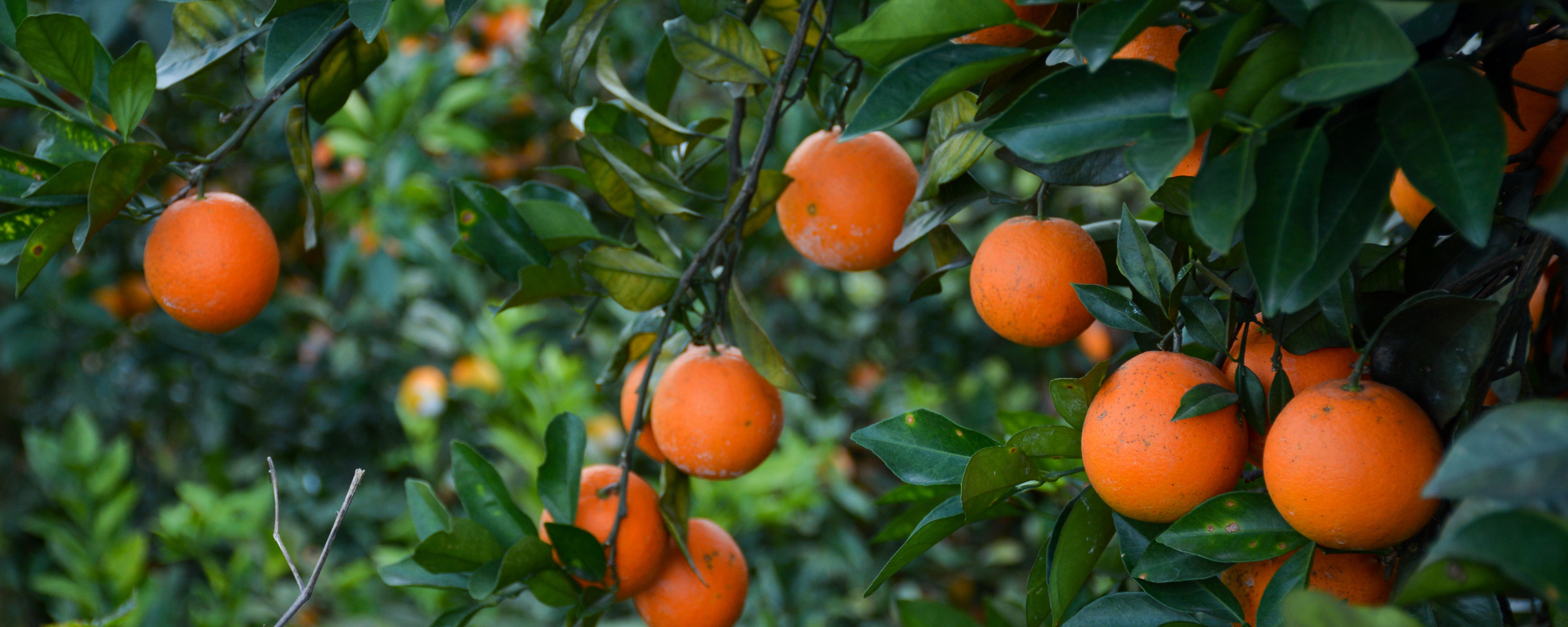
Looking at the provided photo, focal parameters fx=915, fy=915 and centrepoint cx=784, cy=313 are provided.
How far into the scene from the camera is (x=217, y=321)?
2.74 ft

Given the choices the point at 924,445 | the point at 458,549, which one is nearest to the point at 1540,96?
the point at 924,445

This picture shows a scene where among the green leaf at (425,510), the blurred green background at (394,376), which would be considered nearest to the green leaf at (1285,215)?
the green leaf at (425,510)

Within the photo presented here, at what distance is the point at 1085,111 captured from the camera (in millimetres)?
480

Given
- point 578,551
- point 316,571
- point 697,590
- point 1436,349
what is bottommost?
point 697,590

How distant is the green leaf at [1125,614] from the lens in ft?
2.15

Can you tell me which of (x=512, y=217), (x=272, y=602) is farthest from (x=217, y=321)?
(x=272, y=602)

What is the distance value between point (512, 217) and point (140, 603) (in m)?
1.21

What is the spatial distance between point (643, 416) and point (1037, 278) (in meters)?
0.41

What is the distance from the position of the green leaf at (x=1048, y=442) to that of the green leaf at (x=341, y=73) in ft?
2.14

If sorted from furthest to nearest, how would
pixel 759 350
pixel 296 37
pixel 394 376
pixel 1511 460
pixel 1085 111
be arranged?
pixel 394 376 → pixel 759 350 → pixel 296 37 → pixel 1085 111 → pixel 1511 460

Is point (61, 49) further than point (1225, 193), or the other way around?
point (61, 49)

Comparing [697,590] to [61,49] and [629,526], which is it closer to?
[629,526]

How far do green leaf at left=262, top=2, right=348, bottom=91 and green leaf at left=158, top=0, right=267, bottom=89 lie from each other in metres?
0.12

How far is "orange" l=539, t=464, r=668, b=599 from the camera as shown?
83cm
